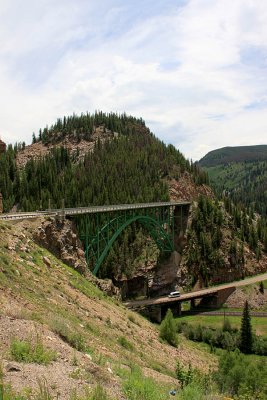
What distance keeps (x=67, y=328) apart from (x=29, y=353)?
5.71 meters

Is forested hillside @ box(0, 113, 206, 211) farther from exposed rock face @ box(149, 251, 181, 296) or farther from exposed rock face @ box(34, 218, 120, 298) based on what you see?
exposed rock face @ box(34, 218, 120, 298)

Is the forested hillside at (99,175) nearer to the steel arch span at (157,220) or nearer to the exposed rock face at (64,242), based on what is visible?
the steel arch span at (157,220)

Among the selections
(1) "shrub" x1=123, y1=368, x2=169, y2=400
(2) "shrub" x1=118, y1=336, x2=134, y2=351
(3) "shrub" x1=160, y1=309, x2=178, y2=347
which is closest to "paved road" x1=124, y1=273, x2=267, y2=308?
(3) "shrub" x1=160, y1=309, x2=178, y2=347

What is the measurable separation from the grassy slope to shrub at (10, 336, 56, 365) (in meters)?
0.22

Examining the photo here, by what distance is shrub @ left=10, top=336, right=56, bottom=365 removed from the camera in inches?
418

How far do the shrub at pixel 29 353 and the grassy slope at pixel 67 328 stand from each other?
22 cm

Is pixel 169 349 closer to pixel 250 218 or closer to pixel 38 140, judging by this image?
pixel 250 218

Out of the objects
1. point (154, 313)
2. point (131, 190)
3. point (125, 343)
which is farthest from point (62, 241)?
point (131, 190)

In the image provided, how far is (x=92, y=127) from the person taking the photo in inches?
6742

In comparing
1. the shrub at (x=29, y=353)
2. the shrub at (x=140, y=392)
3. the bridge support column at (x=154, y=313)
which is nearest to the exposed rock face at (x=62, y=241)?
the shrub at (x=29, y=353)

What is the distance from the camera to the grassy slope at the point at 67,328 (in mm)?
A: 10727

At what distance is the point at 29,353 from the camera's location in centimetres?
1095

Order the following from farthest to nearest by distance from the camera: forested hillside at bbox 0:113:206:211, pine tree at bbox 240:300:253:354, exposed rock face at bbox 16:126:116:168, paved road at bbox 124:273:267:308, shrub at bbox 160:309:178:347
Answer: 1. exposed rock face at bbox 16:126:116:168
2. forested hillside at bbox 0:113:206:211
3. paved road at bbox 124:273:267:308
4. pine tree at bbox 240:300:253:354
5. shrub at bbox 160:309:178:347

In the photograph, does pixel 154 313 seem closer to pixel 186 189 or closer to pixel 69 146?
pixel 186 189
